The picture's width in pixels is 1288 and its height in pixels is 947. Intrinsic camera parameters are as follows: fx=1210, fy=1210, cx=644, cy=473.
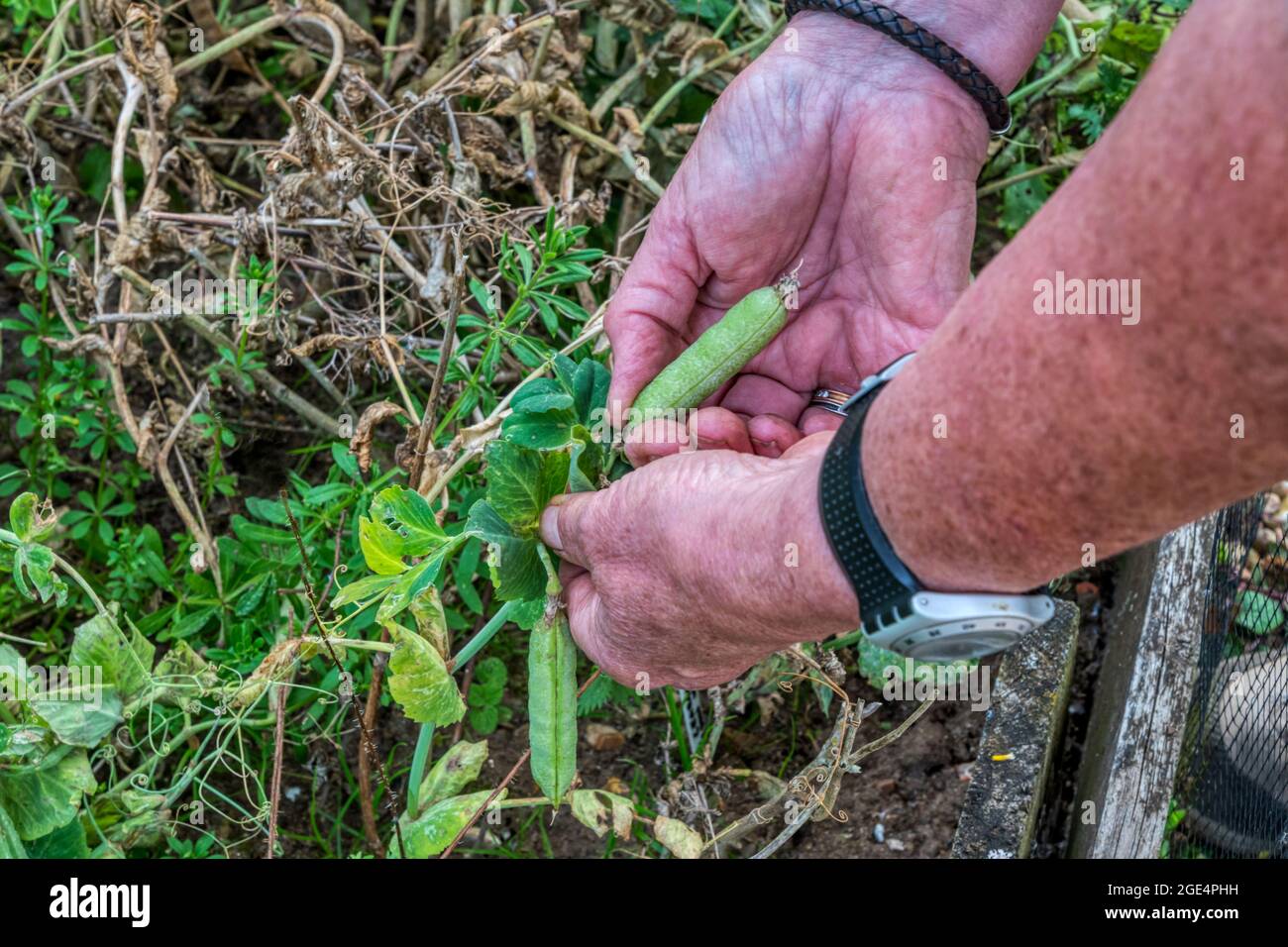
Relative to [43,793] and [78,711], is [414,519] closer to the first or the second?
[78,711]

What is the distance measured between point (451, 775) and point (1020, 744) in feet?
3.49

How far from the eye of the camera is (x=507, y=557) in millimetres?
1888

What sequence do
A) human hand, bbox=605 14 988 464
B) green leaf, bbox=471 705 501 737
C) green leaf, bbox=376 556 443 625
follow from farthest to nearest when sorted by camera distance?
green leaf, bbox=471 705 501 737 < human hand, bbox=605 14 988 464 < green leaf, bbox=376 556 443 625

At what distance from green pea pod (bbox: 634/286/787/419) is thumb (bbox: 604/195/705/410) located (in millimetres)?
95

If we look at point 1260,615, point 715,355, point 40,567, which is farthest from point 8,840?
point 1260,615

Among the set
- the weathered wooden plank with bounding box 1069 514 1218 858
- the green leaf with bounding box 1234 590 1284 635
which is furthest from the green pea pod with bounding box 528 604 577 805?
the green leaf with bounding box 1234 590 1284 635

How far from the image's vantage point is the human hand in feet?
6.91

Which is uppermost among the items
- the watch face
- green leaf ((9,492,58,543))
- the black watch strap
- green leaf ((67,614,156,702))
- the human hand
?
the human hand

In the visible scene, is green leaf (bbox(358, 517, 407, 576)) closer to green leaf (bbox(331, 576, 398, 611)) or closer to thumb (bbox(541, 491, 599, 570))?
green leaf (bbox(331, 576, 398, 611))

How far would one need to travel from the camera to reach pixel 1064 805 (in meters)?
2.61

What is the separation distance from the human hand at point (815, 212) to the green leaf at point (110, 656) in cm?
93

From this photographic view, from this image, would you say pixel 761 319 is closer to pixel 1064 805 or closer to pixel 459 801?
pixel 459 801

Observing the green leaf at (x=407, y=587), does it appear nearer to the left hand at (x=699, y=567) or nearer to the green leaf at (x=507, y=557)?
the green leaf at (x=507, y=557)

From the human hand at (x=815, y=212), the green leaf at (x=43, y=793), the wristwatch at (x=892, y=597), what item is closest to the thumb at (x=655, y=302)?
the human hand at (x=815, y=212)
